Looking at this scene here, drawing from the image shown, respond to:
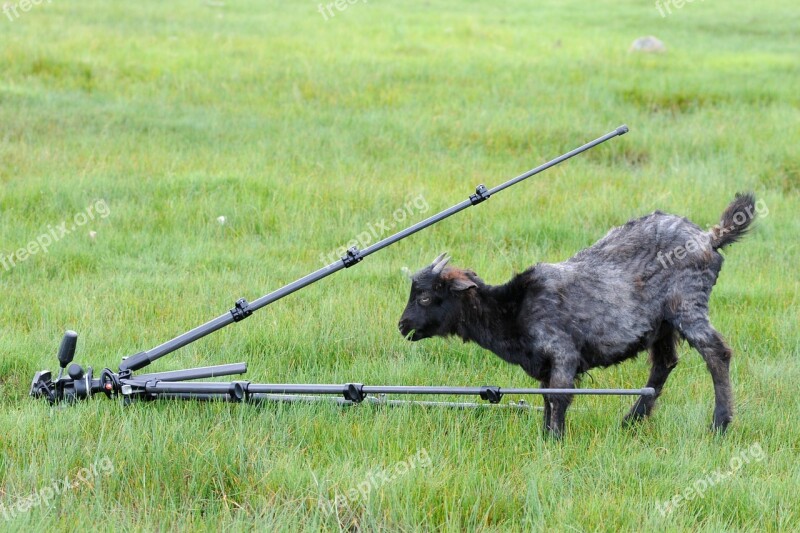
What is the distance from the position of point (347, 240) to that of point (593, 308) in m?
3.93

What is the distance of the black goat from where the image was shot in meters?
6.17

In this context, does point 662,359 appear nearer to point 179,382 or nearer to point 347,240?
point 179,382

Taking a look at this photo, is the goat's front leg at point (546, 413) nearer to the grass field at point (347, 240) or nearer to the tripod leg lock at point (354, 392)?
the grass field at point (347, 240)

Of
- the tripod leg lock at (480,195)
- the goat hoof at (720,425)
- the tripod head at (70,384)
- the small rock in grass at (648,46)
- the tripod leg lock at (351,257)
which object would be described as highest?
the small rock in grass at (648,46)

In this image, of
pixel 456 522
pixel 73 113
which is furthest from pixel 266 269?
pixel 73 113

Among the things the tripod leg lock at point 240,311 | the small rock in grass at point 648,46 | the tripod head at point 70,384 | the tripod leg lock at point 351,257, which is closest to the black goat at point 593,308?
the tripod leg lock at point 351,257

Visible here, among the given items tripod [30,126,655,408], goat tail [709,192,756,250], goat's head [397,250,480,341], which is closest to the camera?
tripod [30,126,655,408]

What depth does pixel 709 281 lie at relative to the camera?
629 cm

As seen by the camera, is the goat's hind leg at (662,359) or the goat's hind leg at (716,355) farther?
the goat's hind leg at (662,359)

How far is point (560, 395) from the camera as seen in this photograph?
5875mm

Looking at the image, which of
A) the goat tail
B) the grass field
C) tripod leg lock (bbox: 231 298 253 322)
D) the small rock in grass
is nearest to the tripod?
tripod leg lock (bbox: 231 298 253 322)

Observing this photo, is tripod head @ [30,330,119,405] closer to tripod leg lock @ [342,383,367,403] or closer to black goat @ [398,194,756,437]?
tripod leg lock @ [342,383,367,403]

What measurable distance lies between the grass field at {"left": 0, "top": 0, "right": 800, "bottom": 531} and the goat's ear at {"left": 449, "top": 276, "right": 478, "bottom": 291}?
0.80 metres

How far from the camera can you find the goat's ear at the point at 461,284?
6146 millimetres
